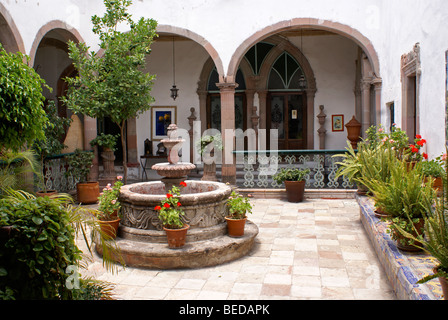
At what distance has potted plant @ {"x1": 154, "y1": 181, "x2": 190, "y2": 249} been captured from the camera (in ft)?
17.1

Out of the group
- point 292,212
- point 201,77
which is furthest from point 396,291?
point 201,77

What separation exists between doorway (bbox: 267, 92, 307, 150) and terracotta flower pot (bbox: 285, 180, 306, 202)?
4.51 metres

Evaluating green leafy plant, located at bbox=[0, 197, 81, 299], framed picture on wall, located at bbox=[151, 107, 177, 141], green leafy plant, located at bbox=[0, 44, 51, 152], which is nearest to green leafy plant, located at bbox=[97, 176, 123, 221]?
green leafy plant, located at bbox=[0, 44, 51, 152]

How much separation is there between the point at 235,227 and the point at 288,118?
878cm

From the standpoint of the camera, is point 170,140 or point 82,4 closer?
point 170,140

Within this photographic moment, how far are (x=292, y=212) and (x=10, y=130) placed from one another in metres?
6.17

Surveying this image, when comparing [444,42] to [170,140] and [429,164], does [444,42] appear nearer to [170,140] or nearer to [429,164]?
[429,164]

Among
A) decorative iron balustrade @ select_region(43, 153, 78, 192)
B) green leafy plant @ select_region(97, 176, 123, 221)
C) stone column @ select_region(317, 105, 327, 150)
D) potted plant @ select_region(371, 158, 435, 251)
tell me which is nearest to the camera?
potted plant @ select_region(371, 158, 435, 251)

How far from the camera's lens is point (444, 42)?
19.9 ft

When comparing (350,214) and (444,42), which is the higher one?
(444,42)

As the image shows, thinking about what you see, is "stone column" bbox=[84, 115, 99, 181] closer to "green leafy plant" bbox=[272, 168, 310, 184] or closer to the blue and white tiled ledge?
"green leafy plant" bbox=[272, 168, 310, 184]
